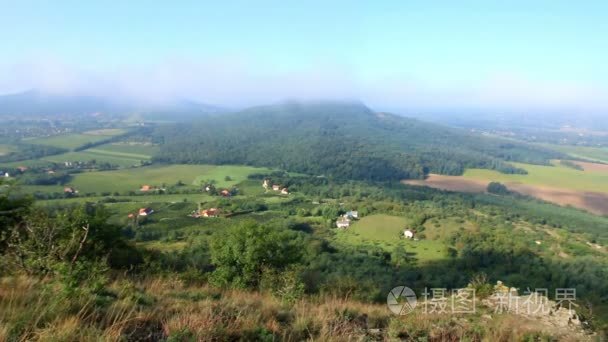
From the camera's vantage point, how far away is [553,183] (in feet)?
202

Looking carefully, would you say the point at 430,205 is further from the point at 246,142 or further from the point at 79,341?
the point at 246,142

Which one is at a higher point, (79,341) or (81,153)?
(79,341)

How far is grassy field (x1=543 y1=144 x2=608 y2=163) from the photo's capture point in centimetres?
9206

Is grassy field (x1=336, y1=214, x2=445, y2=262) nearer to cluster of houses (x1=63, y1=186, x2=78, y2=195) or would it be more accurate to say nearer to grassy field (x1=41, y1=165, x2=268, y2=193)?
grassy field (x1=41, y1=165, x2=268, y2=193)

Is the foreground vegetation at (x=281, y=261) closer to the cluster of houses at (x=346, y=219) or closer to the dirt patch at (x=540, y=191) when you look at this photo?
the cluster of houses at (x=346, y=219)

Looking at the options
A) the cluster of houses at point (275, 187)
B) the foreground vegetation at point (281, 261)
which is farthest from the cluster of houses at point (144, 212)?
the cluster of houses at point (275, 187)

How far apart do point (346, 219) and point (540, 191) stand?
39.8 metres

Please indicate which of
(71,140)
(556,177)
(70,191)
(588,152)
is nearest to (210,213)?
(70,191)

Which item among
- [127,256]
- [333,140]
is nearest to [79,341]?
→ [127,256]

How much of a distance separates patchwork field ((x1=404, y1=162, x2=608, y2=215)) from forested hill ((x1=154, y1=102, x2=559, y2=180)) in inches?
215

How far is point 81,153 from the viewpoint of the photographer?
76.6 m

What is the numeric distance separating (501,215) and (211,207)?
37493 mm

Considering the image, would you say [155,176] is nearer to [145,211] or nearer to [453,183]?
[145,211]

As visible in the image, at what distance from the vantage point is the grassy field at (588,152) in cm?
9206
